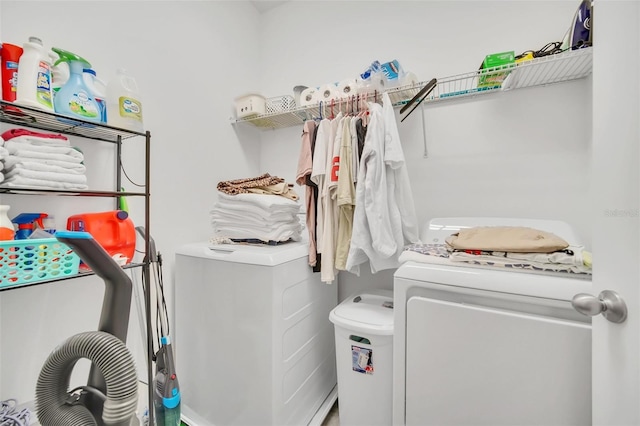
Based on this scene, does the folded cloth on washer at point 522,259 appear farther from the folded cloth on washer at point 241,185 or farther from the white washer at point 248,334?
the folded cloth on washer at point 241,185

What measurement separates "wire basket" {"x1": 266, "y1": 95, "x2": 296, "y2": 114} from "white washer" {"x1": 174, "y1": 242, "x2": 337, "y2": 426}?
102 cm

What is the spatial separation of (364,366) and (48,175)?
148 cm

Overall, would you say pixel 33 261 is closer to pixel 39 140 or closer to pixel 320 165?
pixel 39 140

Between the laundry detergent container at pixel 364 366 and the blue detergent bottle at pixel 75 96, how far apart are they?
4.46 feet

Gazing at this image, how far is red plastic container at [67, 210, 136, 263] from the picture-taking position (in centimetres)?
99

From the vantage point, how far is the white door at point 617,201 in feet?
1.78

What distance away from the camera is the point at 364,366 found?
4.18ft

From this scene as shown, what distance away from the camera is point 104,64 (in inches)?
48.6

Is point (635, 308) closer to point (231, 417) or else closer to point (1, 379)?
point (231, 417)

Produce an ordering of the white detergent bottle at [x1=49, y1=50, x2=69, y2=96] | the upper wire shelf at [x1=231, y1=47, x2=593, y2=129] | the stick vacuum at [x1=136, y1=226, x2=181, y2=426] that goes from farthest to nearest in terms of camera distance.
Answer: the upper wire shelf at [x1=231, y1=47, x2=593, y2=129] → the stick vacuum at [x1=136, y1=226, x2=181, y2=426] → the white detergent bottle at [x1=49, y1=50, x2=69, y2=96]

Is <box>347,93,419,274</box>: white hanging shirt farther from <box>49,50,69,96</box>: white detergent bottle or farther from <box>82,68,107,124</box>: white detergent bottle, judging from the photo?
<box>49,50,69,96</box>: white detergent bottle

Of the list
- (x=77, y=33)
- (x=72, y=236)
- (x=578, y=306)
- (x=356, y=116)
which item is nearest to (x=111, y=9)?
(x=77, y=33)

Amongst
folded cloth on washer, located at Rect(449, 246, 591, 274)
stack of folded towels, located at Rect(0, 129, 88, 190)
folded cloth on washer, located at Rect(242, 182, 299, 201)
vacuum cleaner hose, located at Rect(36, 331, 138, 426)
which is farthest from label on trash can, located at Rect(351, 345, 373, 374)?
stack of folded towels, located at Rect(0, 129, 88, 190)

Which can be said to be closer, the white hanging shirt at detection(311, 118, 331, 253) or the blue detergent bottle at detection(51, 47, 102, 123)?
the blue detergent bottle at detection(51, 47, 102, 123)
